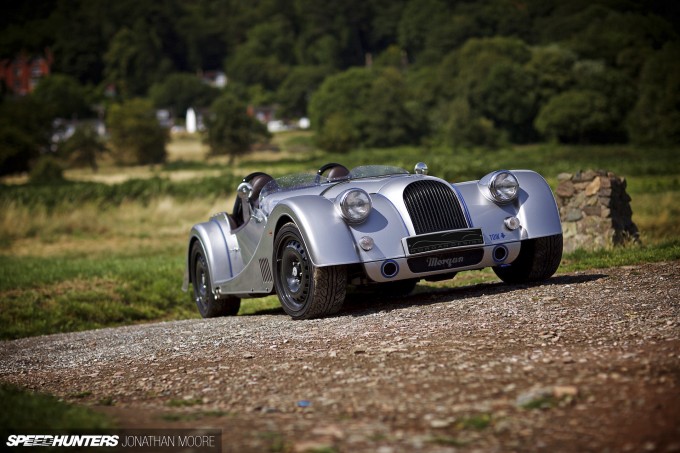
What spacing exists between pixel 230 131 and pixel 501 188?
4853 inches

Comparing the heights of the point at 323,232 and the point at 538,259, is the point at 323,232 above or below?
above

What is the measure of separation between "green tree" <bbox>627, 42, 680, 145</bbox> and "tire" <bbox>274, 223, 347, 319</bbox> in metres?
98.4

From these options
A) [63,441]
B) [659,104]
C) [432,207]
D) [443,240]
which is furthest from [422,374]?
[659,104]

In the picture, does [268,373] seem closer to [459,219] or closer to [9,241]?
[459,219]

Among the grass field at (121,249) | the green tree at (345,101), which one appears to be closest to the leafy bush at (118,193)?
the grass field at (121,249)

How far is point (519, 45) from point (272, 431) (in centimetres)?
15669

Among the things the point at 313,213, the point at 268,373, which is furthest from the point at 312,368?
the point at 313,213

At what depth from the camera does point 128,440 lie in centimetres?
534

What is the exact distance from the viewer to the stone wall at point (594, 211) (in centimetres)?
1632

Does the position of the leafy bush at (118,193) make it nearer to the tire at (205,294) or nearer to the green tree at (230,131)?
the tire at (205,294)

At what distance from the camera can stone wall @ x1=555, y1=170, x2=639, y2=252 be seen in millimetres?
16323

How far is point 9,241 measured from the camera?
33.0 meters

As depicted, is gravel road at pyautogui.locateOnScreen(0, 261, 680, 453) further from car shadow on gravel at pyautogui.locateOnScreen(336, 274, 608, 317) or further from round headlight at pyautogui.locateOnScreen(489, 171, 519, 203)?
round headlight at pyautogui.locateOnScreen(489, 171, 519, 203)

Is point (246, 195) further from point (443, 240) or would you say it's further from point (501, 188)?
point (501, 188)
